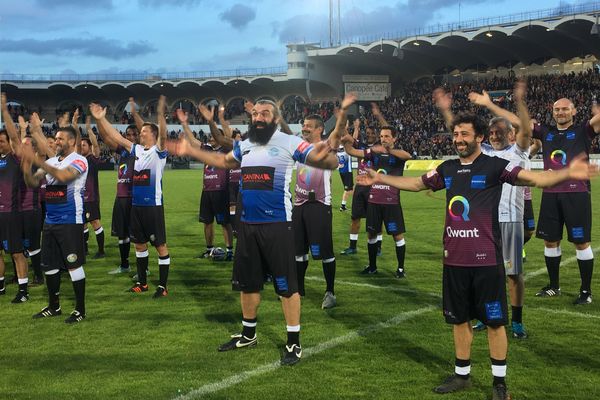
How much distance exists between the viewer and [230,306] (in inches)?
308

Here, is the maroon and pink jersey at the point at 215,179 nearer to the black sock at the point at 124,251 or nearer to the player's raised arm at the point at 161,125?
the black sock at the point at 124,251

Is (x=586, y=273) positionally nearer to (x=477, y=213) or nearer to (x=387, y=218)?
(x=387, y=218)

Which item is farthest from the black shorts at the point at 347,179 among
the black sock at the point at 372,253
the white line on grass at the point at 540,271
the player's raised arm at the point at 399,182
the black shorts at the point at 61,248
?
the player's raised arm at the point at 399,182

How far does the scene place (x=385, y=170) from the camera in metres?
9.51

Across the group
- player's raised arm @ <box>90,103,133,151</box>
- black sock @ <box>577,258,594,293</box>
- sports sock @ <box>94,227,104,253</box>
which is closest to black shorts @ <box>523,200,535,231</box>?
black sock @ <box>577,258,594,293</box>

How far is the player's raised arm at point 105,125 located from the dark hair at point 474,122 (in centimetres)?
533

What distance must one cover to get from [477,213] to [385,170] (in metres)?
4.81

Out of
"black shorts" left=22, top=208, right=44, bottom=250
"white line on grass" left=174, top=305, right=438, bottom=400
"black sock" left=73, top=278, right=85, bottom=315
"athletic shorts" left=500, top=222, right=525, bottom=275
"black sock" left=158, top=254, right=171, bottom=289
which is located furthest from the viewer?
"black shorts" left=22, top=208, right=44, bottom=250

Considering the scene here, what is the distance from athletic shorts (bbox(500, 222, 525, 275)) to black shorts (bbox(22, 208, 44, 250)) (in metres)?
6.77

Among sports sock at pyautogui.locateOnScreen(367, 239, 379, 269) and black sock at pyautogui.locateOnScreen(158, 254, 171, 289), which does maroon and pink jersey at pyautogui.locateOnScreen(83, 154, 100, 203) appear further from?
sports sock at pyautogui.locateOnScreen(367, 239, 379, 269)

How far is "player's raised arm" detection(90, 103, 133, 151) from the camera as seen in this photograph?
27.2 feet

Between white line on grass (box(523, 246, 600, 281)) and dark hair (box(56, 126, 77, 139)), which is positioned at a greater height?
dark hair (box(56, 126, 77, 139))

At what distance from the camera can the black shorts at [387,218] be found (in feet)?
31.4

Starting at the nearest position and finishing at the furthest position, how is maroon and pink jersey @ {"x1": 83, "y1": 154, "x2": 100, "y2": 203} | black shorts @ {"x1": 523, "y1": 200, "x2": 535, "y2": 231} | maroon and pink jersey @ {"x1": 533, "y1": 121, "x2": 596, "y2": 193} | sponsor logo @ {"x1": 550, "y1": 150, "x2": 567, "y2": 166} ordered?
maroon and pink jersey @ {"x1": 533, "y1": 121, "x2": 596, "y2": 193}
sponsor logo @ {"x1": 550, "y1": 150, "x2": 567, "y2": 166}
black shorts @ {"x1": 523, "y1": 200, "x2": 535, "y2": 231}
maroon and pink jersey @ {"x1": 83, "y1": 154, "x2": 100, "y2": 203}
